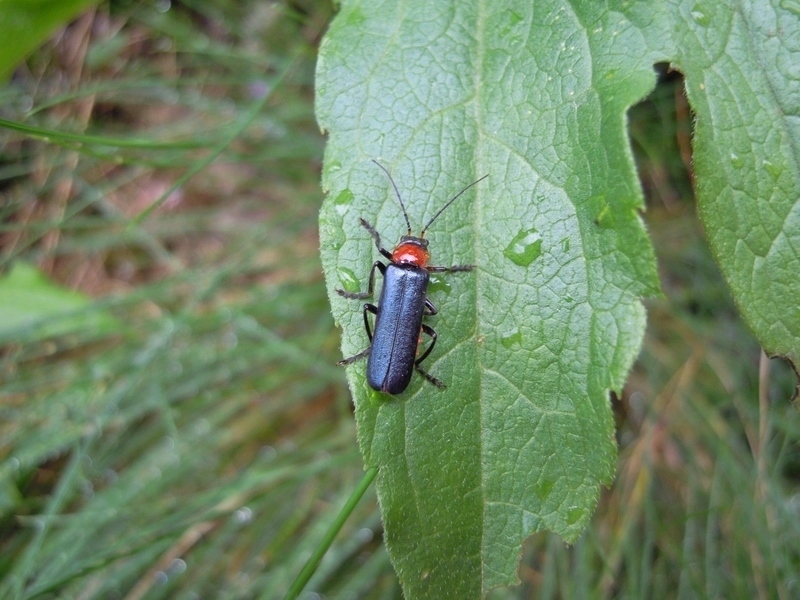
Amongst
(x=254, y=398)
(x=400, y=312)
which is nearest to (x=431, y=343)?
(x=400, y=312)

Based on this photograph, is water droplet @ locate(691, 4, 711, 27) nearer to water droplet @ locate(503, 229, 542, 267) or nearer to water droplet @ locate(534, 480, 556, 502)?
water droplet @ locate(503, 229, 542, 267)

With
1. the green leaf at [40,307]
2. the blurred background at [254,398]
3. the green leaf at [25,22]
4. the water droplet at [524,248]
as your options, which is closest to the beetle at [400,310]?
the water droplet at [524,248]

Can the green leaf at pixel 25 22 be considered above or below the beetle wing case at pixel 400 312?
above

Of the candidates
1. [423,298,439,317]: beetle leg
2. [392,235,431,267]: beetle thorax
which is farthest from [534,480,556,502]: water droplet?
[392,235,431,267]: beetle thorax

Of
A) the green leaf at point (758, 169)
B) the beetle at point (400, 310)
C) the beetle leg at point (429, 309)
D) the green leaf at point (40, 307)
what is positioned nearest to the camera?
the green leaf at point (758, 169)

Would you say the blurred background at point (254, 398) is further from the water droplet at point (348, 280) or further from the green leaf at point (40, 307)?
the water droplet at point (348, 280)

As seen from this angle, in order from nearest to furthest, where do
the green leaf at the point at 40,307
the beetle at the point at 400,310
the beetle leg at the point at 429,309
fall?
the beetle at the point at 400,310, the beetle leg at the point at 429,309, the green leaf at the point at 40,307

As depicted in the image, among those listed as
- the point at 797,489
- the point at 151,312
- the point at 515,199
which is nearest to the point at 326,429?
the point at 151,312
